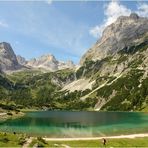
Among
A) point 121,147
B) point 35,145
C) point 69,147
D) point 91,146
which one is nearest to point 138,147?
point 121,147

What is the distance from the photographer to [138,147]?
2931 inches

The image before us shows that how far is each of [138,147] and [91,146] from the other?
1183 centimetres

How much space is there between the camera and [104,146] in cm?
7669

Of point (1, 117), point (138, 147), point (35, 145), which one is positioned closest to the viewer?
point (35, 145)

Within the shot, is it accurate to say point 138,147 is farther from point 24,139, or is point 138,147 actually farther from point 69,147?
point 24,139

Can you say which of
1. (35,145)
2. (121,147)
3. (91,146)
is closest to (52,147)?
(35,145)

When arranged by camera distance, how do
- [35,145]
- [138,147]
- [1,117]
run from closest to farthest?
[35,145] < [138,147] < [1,117]

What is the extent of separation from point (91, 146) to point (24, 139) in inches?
702

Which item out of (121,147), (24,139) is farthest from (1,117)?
(121,147)

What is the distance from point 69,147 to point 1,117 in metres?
130

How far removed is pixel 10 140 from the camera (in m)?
76.4

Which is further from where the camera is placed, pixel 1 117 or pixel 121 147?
pixel 1 117

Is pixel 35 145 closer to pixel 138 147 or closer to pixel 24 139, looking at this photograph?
pixel 24 139

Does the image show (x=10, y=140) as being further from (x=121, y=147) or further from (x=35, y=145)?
(x=121, y=147)
